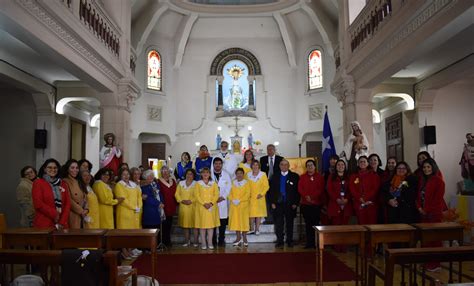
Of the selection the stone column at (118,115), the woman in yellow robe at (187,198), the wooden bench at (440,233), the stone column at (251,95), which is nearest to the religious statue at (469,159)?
the wooden bench at (440,233)

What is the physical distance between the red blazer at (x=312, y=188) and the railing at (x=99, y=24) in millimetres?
4646

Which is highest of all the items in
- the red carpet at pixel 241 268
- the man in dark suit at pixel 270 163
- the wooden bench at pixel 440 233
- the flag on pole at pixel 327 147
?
the flag on pole at pixel 327 147

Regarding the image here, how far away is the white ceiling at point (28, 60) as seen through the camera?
7.04m

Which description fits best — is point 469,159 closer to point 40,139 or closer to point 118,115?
point 118,115

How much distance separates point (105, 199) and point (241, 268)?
228cm

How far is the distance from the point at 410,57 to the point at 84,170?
537 cm

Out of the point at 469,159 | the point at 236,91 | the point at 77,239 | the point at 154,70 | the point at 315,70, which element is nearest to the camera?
the point at 77,239

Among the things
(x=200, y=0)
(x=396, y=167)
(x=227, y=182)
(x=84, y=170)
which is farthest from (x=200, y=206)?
(x=200, y=0)

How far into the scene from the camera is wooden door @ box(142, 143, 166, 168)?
14867 millimetres

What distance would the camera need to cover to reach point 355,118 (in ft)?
29.7

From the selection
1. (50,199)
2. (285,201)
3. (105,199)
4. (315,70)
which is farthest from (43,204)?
(315,70)

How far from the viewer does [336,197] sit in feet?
21.8

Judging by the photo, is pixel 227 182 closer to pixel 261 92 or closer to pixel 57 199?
pixel 57 199

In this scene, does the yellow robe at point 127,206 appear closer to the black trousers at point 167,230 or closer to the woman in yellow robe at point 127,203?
the woman in yellow robe at point 127,203
